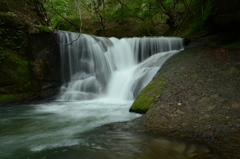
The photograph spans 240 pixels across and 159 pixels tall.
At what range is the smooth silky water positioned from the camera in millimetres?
2617

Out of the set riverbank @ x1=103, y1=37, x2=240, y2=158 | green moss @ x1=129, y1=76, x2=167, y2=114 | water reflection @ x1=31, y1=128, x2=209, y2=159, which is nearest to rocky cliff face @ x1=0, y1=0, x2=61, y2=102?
green moss @ x1=129, y1=76, x2=167, y2=114

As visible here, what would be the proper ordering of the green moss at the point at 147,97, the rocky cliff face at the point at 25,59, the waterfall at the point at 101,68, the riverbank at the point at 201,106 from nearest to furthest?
the riverbank at the point at 201,106 < the green moss at the point at 147,97 < the rocky cliff face at the point at 25,59 < the waterfall at the point at 101,68

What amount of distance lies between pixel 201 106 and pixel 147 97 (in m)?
1.49

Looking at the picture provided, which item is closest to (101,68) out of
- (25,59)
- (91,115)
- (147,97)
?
(25,59)

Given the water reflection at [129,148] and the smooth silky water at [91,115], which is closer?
the water reflection at [129,148]

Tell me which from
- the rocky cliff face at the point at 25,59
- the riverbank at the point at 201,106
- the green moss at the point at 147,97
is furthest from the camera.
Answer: the rocky cliff face at the point at 25,59

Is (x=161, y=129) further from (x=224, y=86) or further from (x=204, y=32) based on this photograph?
(x=204, y=32)

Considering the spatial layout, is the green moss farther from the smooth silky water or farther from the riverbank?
the smooth silky water

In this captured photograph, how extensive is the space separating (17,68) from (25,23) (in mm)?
2367

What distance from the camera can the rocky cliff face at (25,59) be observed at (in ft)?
24.8

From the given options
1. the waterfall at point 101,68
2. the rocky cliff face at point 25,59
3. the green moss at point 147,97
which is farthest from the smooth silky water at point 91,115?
the rocky cliff face at point 25,59

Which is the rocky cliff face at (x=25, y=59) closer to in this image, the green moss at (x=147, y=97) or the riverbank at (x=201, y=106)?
the green moss at (x=147, y=97)

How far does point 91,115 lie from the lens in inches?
214

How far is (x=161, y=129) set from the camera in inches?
128
